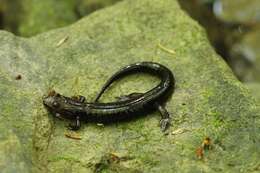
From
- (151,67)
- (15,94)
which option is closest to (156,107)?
(151,67)

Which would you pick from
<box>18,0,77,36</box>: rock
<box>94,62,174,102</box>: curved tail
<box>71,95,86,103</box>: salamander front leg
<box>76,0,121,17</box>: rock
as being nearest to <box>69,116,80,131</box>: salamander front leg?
<box>71,95,86,103</box>: salamander front leg

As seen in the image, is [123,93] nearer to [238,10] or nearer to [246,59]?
[246,59]

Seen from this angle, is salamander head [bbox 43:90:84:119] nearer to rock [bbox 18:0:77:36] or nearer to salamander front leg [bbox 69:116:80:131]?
salamander front leg [bbox 69:116:80:131]

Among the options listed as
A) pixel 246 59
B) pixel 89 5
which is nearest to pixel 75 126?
pixel 89 5

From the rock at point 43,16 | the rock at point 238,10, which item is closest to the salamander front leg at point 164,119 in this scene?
the rock at point 43,16

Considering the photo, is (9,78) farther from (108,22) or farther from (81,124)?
(108,22)
